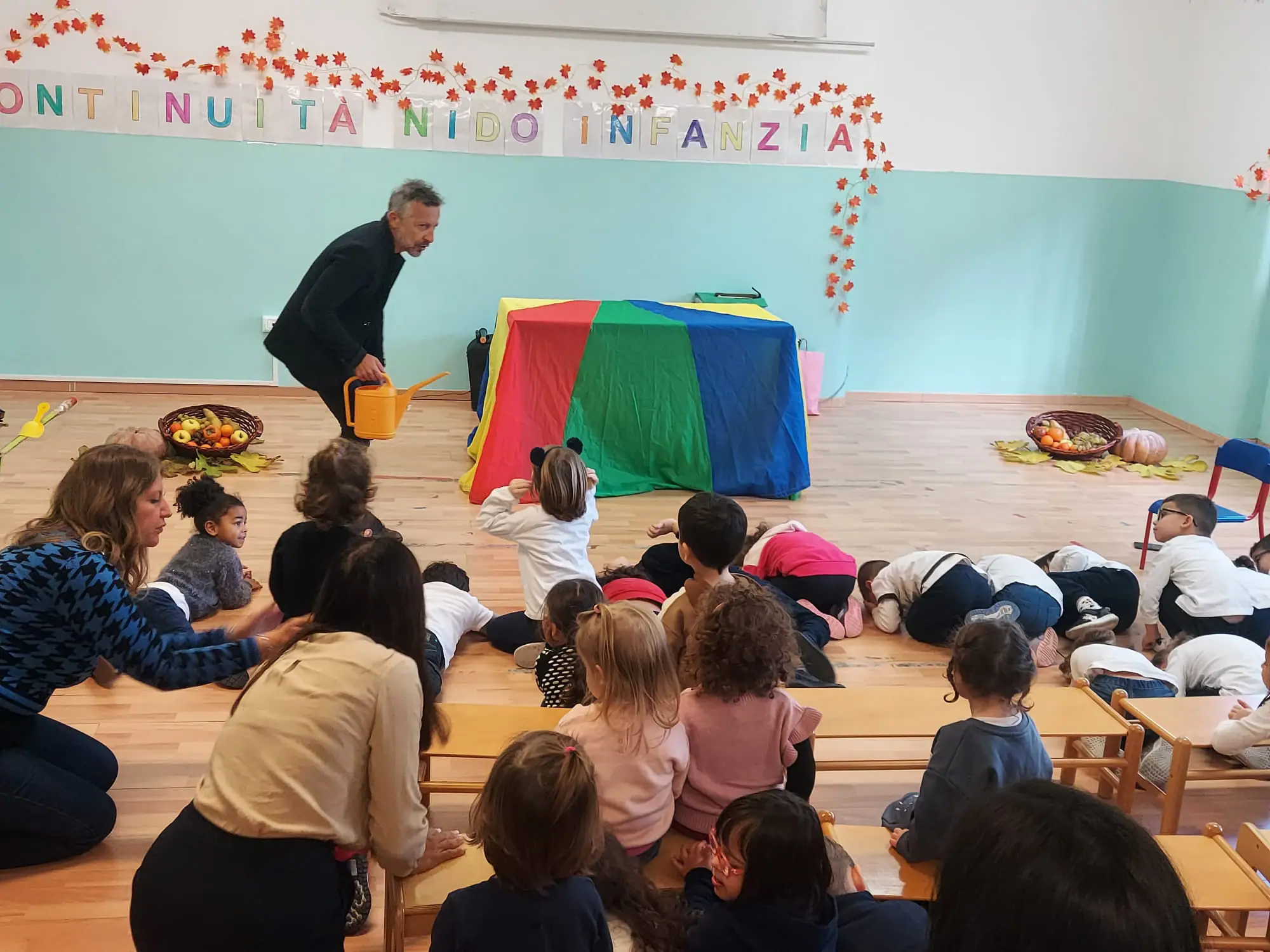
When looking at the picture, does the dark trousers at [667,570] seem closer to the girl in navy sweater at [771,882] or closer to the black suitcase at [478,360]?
the girl in navy sweater at [771,882]

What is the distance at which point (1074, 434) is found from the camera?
229 inches

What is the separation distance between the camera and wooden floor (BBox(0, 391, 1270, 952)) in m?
2.28

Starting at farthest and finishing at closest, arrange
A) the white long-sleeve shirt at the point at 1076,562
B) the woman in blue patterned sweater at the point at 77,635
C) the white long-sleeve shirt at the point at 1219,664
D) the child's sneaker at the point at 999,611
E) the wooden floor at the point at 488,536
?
the white long-sleeve shirt at the point at 1076,562 < the child's sneaker at the point at 999,611 < the white long-sleeve shirt at the point at 1219,664 < the wooden floor at the point at 488,536 < the woman in blue patterned sweater at the point at 77,635

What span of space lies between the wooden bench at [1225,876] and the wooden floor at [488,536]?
53 centimetres

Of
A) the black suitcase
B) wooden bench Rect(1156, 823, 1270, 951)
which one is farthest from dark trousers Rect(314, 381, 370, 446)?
wooden bench Rect(1156, 823, 1270, 951)

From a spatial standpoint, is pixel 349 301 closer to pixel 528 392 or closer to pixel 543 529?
pixel 528 392

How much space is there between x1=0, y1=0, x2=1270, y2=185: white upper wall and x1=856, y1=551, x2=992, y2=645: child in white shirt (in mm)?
3561

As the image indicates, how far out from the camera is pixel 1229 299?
19.9ft

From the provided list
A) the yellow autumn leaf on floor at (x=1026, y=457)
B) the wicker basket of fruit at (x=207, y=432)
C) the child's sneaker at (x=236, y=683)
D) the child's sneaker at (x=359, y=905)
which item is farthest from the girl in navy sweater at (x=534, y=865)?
the yellow autumn leaf on floor at (x=1026, y=457)

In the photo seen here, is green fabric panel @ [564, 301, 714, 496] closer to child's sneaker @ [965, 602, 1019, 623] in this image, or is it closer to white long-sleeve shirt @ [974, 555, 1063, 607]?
white long-sleeve shirt @ [974, 555, 1063, 607]

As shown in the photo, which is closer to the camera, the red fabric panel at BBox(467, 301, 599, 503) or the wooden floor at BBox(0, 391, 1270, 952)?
the wooden floor at BBox(0, 391, 1270, 952)

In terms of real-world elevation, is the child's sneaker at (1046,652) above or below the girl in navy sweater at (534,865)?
below

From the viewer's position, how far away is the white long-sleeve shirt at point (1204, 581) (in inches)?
125

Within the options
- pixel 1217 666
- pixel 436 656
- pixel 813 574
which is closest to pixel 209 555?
pixel 436 656
